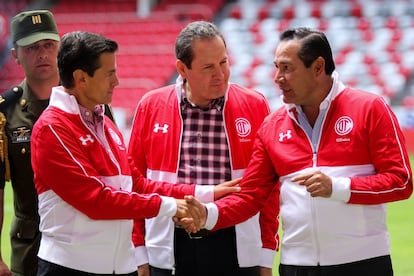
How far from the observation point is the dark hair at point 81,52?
4293mm

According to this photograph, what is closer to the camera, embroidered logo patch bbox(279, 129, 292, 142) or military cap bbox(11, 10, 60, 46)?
embroidered logo patch bbox(279, 129, 292, 142)

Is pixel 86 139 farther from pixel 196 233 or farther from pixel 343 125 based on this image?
pixel 343 125

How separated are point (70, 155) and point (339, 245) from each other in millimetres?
1334

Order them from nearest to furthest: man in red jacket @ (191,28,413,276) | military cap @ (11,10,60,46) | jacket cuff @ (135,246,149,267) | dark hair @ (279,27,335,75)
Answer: man in red jacket @ (191,28,413,276) → dark hair @ (279,27,335,75) → jacket cuff @ (135,246,149,267) → military cap @ (11,10,60,46)

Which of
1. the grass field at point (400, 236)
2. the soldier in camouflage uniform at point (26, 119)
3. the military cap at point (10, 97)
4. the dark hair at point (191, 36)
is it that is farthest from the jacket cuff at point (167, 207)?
the grass field at point (400, 236)

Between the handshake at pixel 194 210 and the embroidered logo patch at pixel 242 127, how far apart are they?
0.84 ft

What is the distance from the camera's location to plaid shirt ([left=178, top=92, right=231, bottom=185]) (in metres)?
4.84

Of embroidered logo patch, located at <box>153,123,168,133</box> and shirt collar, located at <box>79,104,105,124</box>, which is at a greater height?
shirt collar, located at <box>79,104,105,124</box>

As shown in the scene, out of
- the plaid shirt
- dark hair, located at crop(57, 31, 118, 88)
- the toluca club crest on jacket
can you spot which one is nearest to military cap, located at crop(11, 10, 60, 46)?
dark hair, located at crop(57, 31, 118, 88)

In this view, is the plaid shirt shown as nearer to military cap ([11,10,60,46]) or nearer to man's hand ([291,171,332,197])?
man's hand ([291,171,332,197])

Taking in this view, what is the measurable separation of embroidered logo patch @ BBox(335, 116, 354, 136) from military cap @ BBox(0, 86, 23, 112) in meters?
1.76

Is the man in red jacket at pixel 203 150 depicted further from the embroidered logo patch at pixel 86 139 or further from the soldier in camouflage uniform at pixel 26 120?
the embroidered logo patch at pixel 86 139

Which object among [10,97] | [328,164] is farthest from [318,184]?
[10,97]

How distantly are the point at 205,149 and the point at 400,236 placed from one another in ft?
25.0
